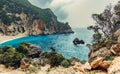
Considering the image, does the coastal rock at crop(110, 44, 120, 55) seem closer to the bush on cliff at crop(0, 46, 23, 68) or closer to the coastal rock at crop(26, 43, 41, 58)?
the bush on cliff at crop(0, 46, 23, 68)

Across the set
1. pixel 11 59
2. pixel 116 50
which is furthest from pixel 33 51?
pixel 116 50

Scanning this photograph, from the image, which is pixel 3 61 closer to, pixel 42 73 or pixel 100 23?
pixel 42 73

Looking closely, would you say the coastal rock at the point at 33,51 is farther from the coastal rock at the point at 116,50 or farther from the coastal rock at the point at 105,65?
the coastal rock at the point at 105,65

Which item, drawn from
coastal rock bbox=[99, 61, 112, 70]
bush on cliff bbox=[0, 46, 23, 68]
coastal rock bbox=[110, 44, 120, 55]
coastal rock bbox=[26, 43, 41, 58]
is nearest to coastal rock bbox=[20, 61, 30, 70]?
bush on cliff bbox=[0, 46, 23, 68]

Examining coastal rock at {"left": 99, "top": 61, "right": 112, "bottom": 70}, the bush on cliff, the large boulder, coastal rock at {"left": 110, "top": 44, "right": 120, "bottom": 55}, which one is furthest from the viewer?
the large boulder

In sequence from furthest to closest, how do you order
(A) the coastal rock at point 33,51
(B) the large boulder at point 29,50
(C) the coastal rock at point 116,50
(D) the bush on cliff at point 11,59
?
(A) the coastal rock at point 33,51
(B) the large boulder at point 29,50
(D) the bush on cliff at point 11,59
(C) the coastal rock at point 116,50

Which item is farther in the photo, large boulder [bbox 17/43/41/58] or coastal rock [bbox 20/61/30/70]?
large boulder [bbox 17/43/41/58]

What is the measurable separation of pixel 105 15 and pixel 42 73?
3265 centimetres

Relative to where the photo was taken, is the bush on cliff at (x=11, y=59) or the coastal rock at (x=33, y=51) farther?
the coastal rock at (x=33, y=51)

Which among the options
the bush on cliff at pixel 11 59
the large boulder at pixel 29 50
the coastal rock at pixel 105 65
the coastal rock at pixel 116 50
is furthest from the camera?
the large boulder at pixel 29 50

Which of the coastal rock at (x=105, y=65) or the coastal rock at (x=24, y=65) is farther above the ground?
the coastal rock at (x=105, y=65)

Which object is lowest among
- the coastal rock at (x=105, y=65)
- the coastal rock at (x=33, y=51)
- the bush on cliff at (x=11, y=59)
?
the coastal rock at (x=33, y=51)

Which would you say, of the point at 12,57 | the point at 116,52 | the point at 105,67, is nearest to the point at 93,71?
the point at 105,67

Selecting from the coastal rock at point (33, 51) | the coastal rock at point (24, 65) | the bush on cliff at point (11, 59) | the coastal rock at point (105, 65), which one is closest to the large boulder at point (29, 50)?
the coastal rock at point (33, 51)
